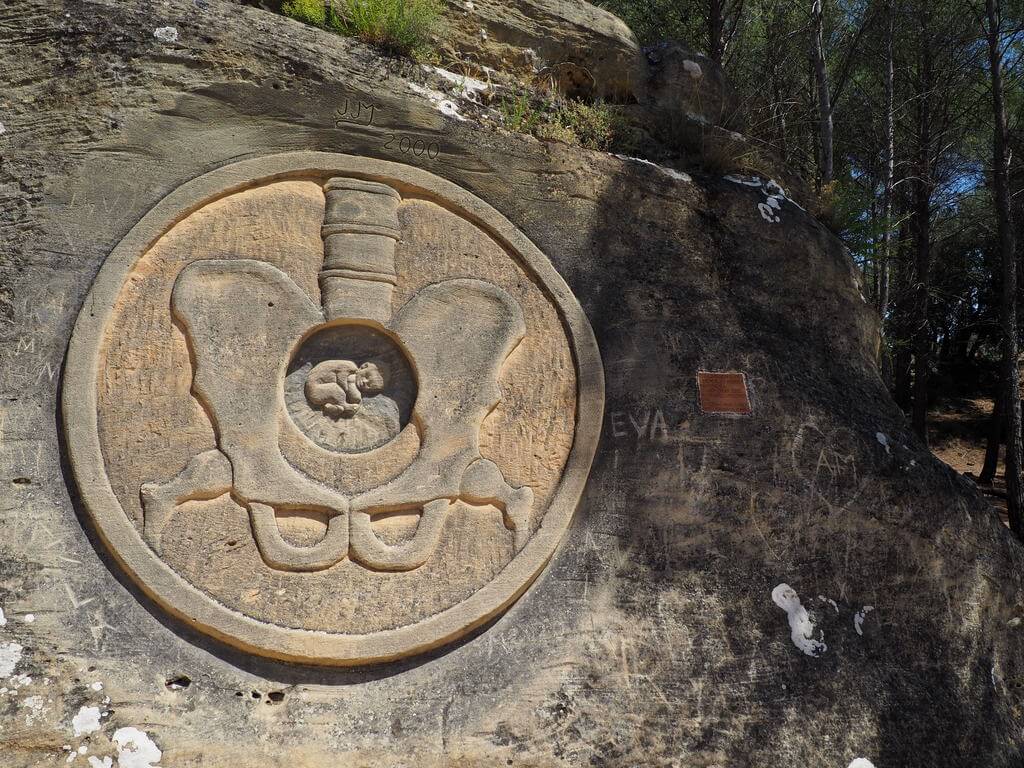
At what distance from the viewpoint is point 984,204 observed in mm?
11914

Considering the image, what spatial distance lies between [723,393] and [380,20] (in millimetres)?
2583

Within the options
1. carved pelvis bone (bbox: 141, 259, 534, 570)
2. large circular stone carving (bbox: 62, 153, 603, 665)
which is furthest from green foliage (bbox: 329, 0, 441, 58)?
carved pelvis bone (bbox: 141, 259, 534, 570)

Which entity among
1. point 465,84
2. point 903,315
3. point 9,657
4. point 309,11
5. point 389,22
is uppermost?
point 309,11

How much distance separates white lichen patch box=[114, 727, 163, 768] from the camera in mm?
3135

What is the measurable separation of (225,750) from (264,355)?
5.21ft

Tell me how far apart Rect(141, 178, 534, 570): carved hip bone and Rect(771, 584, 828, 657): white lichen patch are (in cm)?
124

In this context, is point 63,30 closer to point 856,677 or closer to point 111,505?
point 111,505

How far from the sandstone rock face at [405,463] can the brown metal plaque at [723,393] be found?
2 centimetres

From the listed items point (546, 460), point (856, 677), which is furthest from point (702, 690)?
point (546, 460)

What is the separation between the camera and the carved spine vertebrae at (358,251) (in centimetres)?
387

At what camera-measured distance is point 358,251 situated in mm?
3908

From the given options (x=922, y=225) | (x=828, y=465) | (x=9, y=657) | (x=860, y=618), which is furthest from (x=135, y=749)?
(x=922, y=225)

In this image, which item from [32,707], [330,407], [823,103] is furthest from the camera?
[823,103]

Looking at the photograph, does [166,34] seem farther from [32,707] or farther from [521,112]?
[32,707]
